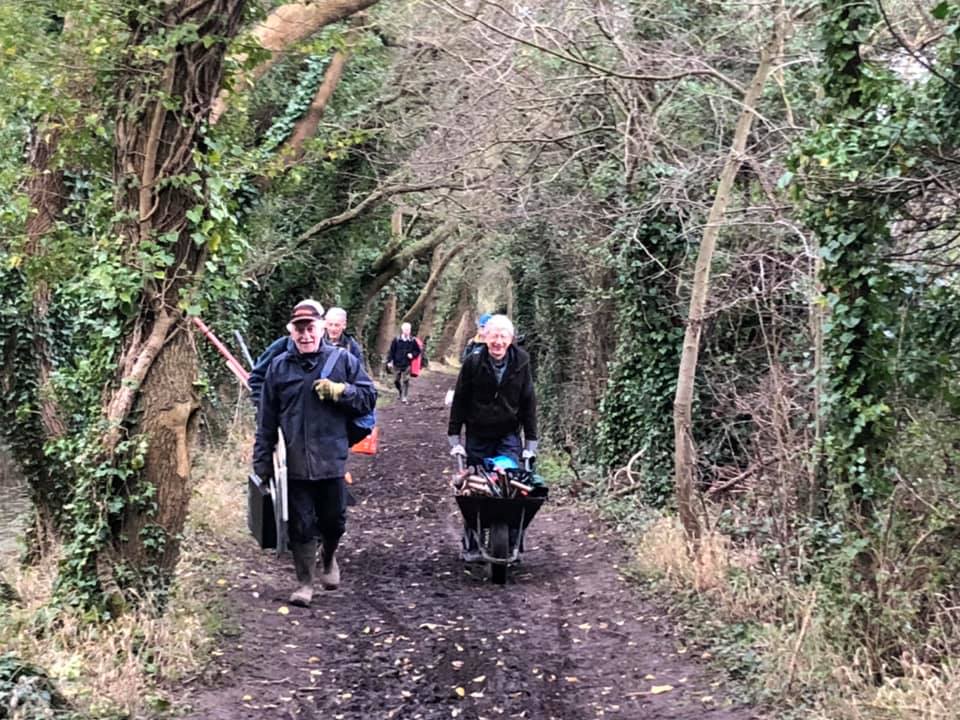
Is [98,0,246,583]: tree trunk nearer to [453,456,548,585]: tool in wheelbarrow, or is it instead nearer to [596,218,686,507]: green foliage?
[453,456,548,585]: tool in wheelbarrow

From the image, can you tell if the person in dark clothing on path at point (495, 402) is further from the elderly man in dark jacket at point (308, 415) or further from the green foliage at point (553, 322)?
the green foliage at point (553, 322)

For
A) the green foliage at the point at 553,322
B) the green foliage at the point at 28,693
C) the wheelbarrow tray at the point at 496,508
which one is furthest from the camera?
the green foliage at the point at 553,322

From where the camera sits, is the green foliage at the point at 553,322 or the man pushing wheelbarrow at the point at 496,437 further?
the green foliage at the point at 553,322

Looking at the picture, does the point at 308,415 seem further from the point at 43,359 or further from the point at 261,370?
the point at 43,359

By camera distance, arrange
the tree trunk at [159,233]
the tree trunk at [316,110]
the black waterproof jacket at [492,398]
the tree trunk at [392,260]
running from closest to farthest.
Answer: the tree trunk at [159,233], the black waterproof jacket at [492,398], the tree trunk at [316,110], the tree trunk at [392,260]

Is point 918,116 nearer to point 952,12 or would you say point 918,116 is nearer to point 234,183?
point 952,12


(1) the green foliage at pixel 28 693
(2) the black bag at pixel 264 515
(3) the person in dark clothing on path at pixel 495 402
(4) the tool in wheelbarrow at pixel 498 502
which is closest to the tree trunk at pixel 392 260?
(3) the person in dark clothing on path at pixel 495 402

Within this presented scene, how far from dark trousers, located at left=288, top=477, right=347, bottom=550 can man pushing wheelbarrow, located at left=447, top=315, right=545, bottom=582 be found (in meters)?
1.15

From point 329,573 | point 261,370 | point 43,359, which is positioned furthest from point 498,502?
point 43,359

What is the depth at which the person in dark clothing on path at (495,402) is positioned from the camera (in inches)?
328

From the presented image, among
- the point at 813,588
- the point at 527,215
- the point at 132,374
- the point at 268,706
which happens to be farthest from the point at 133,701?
the point at 527,215

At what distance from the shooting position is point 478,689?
5.79m

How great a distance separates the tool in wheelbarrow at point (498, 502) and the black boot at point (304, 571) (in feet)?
4.45

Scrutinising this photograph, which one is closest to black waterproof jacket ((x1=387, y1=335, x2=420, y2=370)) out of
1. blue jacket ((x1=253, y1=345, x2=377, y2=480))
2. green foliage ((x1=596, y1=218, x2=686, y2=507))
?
green foliage ((x1=596, y1=218, x2=686, y2=507))
